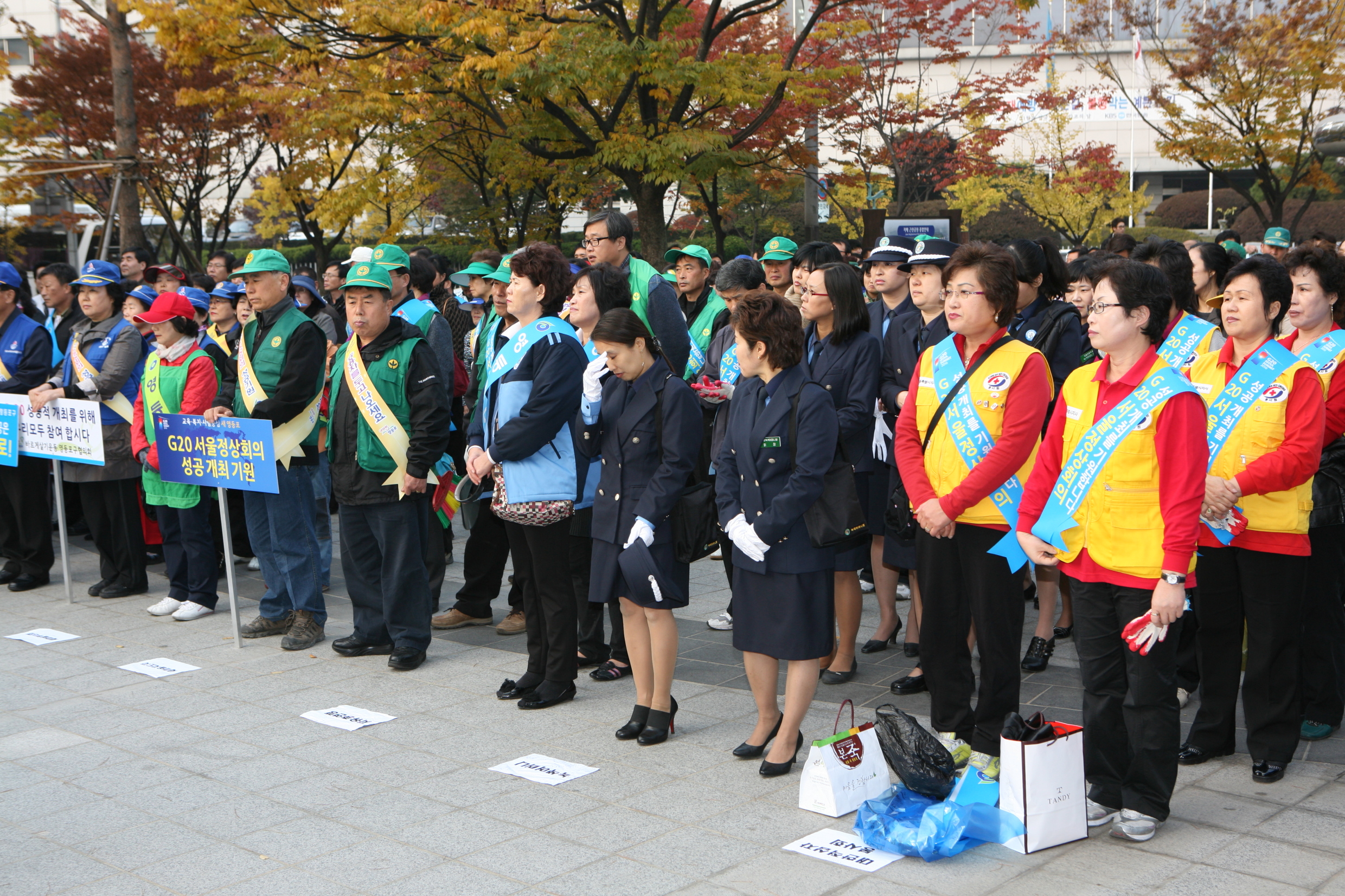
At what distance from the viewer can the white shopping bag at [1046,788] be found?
13.1 ft

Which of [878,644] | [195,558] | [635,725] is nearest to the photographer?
[635,725]

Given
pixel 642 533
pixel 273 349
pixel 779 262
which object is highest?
pixel 779 262

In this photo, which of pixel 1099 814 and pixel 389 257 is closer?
pixel 1099 814

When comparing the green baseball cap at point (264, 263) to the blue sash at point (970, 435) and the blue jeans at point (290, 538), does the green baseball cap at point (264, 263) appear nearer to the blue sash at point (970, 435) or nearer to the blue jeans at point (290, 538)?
the blue jeans at point (290, 538)

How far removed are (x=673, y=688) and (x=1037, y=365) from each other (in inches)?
102

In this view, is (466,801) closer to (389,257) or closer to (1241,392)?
(389,257)

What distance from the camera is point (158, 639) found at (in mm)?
7434

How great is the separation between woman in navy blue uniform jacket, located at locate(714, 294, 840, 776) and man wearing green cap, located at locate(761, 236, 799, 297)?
2576 mm

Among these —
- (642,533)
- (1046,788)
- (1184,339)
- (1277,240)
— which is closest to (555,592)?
(642,533)

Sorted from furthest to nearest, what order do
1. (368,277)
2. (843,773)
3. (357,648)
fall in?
1. (357,648)
2. (368,277)
3. (843,773)

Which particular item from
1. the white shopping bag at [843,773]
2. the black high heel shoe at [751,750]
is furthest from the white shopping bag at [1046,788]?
the black high heel shoe at [751,750]

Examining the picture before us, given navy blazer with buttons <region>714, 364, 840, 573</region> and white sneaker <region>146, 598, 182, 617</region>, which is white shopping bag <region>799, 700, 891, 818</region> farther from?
white sneaker <region>146, 598, 182, 617</region>

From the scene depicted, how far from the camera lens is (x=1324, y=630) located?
5.06m

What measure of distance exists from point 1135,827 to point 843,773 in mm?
1008
